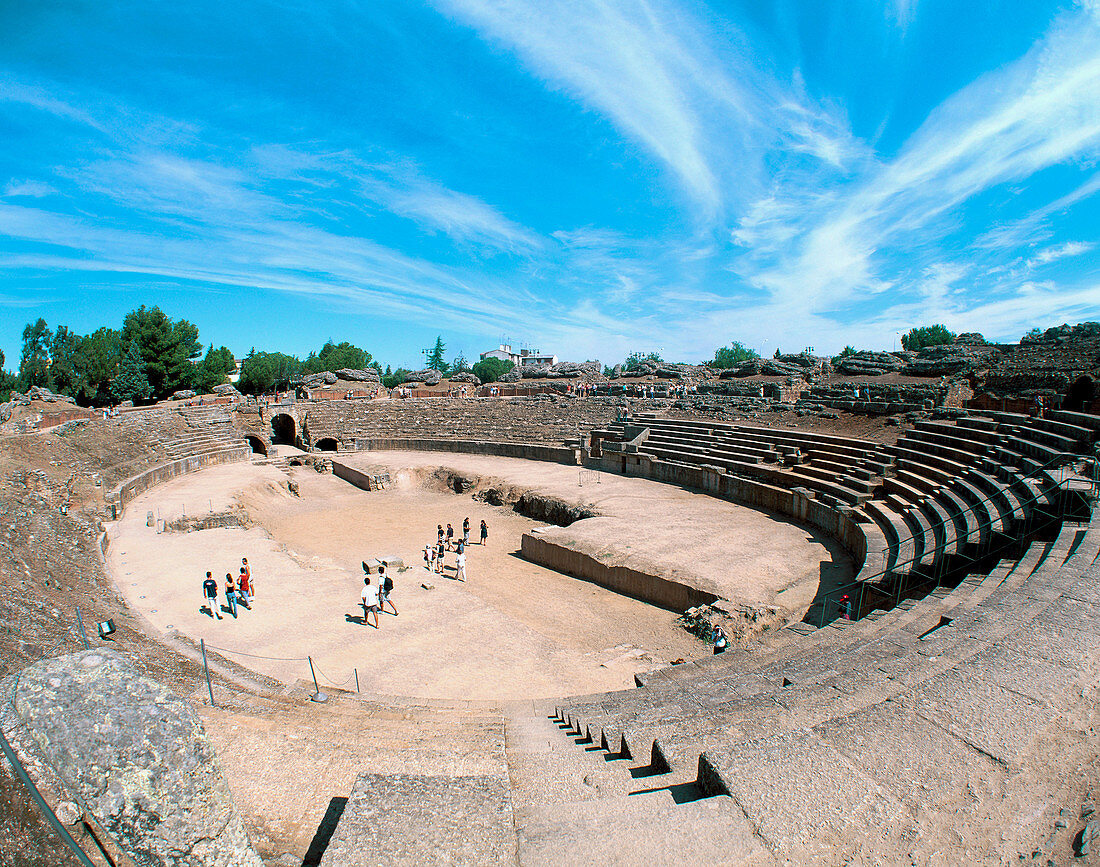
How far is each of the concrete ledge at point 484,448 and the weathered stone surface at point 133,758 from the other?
2628cm

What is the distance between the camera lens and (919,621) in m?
7.09

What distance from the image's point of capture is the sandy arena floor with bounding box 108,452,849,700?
9.13 metres

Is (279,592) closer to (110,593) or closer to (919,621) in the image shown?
(110,593)

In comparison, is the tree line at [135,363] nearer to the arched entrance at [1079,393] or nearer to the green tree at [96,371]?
the green tree at [96,371]

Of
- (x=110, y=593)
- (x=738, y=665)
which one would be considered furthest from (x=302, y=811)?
(x=110, y=593)

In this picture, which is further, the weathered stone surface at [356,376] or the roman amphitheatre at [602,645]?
the weathered stone surface at [356,376]

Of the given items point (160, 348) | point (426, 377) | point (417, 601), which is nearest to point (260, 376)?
point (160, 348)

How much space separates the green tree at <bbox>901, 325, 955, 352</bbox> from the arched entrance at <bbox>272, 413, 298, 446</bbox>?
57734 millimetres

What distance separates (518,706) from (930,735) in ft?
15.6

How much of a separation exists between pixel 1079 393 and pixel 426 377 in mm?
48775

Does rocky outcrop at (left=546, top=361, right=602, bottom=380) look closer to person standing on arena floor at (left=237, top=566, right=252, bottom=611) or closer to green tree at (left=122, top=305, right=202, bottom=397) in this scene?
green tree at (left=122, top=305, right=202, bottom=397)

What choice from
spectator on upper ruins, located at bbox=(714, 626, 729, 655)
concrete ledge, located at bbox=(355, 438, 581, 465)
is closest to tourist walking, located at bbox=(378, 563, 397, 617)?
spectator on upper ruins, located at bbox=(714, 626, 729, 655)

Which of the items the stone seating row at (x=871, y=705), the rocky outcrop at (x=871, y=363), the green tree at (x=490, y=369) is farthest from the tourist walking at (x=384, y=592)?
the green tree at (x=490, y=369)

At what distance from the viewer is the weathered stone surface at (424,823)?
8.84ft
